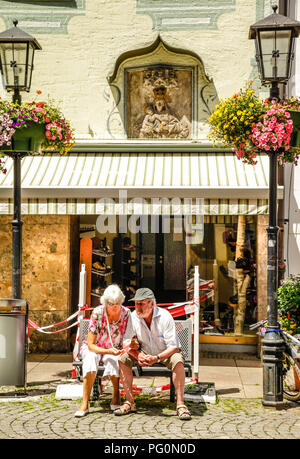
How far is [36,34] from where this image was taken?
36.7ft

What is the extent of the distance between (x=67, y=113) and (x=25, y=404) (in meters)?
5.54

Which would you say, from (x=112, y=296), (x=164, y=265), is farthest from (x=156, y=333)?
(x=164, y=265)

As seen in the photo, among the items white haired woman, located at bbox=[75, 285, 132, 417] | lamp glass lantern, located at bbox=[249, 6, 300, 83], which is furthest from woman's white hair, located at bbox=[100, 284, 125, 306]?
lamp glass lantern, located at bbox=[249, 6, 300, 83]

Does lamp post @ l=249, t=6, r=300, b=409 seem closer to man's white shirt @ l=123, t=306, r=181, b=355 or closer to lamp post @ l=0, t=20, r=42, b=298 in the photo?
man's white shirt @ l=123, t=306, r=181, b=355

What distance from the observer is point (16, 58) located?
827 cm

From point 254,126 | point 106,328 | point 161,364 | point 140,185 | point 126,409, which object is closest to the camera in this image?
point 126,409

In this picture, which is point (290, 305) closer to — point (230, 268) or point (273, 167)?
point (273, 167)

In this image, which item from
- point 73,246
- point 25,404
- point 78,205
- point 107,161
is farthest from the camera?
point 73,246

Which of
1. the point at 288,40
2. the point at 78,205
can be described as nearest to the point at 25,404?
the point at 78,205

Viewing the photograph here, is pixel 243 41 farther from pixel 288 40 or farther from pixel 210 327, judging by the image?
pixel 210 327

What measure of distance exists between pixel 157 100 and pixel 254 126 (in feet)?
13.3

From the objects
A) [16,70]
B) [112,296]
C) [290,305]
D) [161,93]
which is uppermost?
[161,93]

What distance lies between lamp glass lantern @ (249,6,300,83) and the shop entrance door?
4.92 metres

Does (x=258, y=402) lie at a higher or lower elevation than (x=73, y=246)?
lower
